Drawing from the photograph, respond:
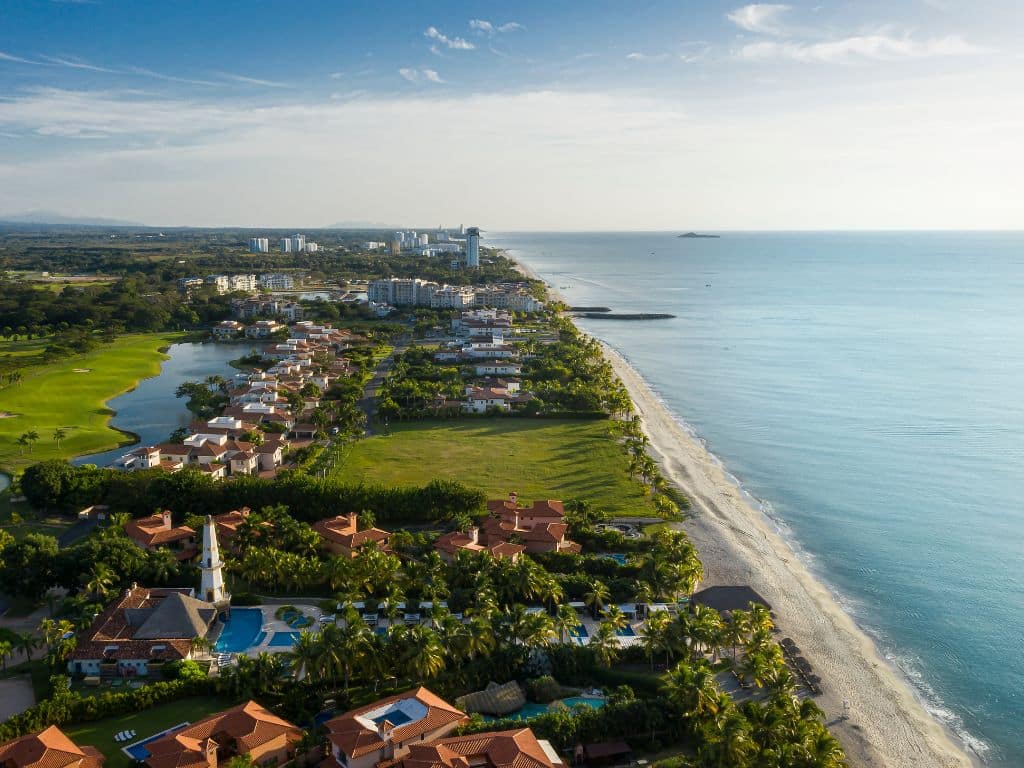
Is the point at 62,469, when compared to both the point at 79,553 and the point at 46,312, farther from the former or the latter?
the point at 46,312

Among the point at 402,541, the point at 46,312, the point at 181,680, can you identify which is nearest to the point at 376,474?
the point at 402,541

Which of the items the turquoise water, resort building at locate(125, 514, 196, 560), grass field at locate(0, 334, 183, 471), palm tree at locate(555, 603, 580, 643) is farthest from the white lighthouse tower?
grass field at locate(0, 334, 183, 471)

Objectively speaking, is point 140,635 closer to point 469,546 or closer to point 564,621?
point 469,546

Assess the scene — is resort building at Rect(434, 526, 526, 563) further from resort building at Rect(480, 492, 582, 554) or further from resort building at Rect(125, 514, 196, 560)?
resort building at Rect(125, 514, 196, 560)

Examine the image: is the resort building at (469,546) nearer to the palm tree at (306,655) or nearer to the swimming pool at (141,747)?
the palm tree at (306,655)

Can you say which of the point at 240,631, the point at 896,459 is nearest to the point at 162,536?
the point at 240,631

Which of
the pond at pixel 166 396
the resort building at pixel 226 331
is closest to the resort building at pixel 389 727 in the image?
the pond at pixel 166 396
